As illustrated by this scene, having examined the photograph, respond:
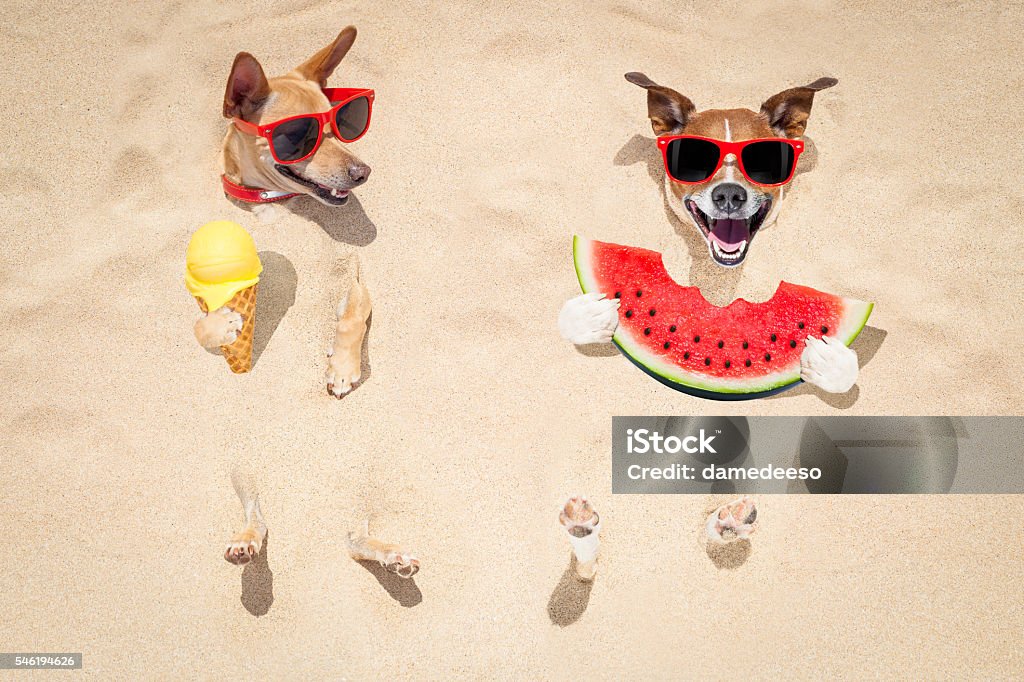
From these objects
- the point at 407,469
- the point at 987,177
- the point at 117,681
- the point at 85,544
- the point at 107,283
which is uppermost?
the point at 987,177


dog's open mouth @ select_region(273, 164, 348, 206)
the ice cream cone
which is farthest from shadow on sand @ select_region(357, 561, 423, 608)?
dog's open mouth @ select_region(273, 164, 348, 206)

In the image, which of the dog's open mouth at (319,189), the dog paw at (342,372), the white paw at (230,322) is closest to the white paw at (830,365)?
the dog paw at (342,372)

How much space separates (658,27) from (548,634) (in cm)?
260

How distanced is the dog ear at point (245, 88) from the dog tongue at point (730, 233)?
1812 mm

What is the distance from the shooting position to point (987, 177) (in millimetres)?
3684

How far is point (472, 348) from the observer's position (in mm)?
3486

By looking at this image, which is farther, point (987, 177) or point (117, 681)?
point (987, 177)

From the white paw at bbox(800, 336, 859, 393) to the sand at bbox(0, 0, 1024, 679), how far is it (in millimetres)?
150

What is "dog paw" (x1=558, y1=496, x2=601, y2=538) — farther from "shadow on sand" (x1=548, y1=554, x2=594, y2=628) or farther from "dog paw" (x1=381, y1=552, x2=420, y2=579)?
"dog paw" (x1=381, y1=552, x2=420, y2=579)

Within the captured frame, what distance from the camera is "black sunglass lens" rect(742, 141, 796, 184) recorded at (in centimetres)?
332

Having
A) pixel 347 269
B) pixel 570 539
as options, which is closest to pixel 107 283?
pixel 347 269

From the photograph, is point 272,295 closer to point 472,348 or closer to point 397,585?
point 472,348

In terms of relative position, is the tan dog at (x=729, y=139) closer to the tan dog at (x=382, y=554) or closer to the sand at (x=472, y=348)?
the sand at (x=472, y=348)

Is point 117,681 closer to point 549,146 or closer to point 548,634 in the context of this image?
point 548,634
